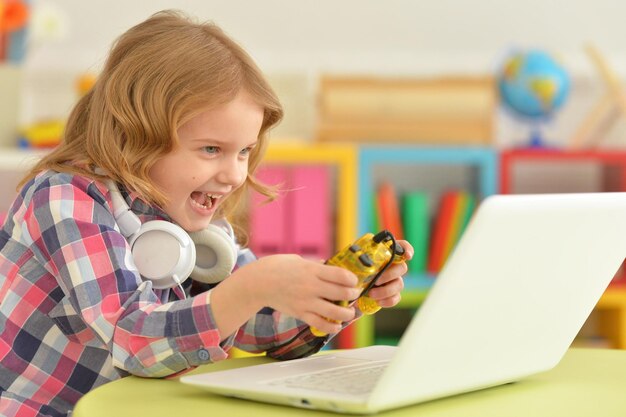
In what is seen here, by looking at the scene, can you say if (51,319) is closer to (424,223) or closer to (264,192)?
(264,192)

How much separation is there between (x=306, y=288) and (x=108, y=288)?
0.23m

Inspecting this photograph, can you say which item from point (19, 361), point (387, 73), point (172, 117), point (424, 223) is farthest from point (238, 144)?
point (387, 73)

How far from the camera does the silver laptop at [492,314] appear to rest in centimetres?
70

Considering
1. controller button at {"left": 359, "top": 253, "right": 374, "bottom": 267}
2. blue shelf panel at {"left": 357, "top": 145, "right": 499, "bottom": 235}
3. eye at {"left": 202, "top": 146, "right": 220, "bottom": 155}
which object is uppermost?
eye at {"left": 202, "top": 146, "right": 220, "bottom": 155}

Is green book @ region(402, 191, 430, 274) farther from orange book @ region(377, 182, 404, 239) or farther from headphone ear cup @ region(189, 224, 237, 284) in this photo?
headphone ear cup @ region(189, 224, 237, 284)

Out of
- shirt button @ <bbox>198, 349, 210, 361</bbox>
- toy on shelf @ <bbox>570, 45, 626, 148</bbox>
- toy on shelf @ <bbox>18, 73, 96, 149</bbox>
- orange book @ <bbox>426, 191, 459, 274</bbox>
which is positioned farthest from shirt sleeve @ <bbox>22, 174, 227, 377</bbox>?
toy on shelf @ <bbox>570, 45, 626, 148</bbox>

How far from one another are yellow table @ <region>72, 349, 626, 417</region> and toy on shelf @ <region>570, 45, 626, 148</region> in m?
2.07

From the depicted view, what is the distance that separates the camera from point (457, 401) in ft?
2.63

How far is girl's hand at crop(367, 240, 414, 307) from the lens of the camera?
3.05ft

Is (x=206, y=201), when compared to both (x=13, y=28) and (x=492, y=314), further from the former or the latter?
(x=13, y=28)

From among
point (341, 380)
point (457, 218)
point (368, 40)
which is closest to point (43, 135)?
point (368, 40)

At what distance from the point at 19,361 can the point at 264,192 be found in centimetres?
38

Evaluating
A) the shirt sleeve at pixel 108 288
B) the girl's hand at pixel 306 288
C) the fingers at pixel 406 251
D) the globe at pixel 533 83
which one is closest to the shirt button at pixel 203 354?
the shirt sleeve at pixel 108 288

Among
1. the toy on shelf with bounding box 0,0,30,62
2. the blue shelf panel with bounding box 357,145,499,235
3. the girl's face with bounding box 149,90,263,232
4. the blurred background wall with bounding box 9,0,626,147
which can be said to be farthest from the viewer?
the blurred background wall with bounding box 9,0,626,147
